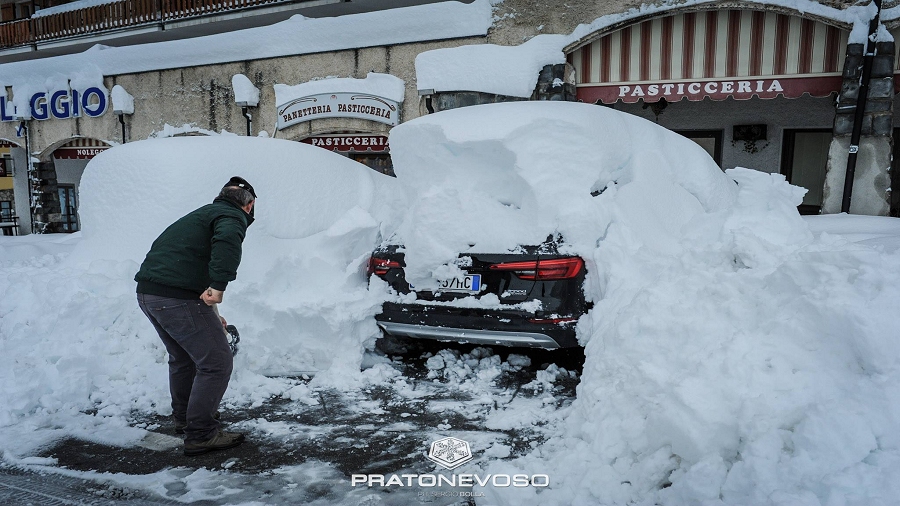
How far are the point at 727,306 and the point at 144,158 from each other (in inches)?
→ 197

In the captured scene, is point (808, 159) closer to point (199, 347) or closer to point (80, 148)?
point (199, 347)

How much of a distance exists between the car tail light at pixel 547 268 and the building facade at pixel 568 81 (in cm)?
620

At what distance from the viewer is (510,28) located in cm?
1000

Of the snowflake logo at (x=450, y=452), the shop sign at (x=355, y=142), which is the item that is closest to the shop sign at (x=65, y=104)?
the shop sign at (x=355, y=142)

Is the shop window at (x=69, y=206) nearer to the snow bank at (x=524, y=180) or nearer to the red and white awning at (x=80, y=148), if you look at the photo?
the red and white awning at (x=80, y=148)

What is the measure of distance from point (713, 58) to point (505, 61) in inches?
119

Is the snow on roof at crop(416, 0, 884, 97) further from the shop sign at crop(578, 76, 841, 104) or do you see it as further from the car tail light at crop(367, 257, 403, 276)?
the car tail light at crop(367, 257, 403, 276)

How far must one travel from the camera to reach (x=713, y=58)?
913 centimetres

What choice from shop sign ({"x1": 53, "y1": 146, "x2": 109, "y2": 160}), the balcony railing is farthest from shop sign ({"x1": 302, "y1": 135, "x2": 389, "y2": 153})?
shop sign ({"x1": 53, "y1": 146, "x2": 109, "y2": 160})

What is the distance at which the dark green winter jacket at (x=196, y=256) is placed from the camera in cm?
331

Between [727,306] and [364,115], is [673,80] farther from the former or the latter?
[727,306]

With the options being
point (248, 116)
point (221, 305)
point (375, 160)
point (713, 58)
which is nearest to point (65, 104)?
point (248, 116)

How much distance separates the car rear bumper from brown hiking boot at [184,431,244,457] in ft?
4.72

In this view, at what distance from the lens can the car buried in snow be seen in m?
4.05
